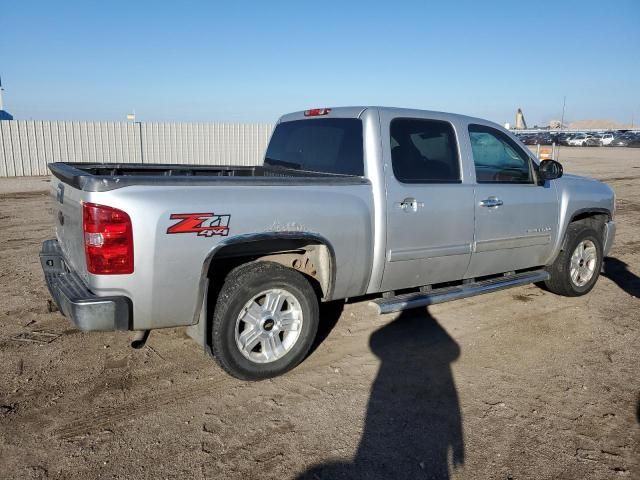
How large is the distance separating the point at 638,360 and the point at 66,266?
465 cm

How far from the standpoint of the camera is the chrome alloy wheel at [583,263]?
6023 millimetres

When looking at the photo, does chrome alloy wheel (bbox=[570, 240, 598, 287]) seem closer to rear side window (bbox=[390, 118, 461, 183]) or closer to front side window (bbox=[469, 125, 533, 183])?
front side window (bbox=[469, 125, 533, 183])

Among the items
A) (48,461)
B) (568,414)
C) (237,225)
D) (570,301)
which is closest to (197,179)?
(237,225)

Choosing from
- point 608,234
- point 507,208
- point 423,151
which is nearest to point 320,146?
point 423,151

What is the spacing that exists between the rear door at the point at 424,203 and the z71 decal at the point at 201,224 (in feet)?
4.61

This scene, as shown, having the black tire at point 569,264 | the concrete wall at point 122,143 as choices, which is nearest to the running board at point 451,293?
the black tire at point 569,264

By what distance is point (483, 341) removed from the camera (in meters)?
4.81

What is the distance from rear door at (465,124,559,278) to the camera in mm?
4973

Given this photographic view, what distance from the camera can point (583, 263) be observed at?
6133 millimetres

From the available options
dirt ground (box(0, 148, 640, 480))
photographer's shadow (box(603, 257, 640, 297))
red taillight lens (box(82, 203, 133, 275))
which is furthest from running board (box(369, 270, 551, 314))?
red taillight lens (box(82, 203, 133, 275))

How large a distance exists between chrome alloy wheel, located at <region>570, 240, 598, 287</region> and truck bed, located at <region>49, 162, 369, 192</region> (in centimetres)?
317

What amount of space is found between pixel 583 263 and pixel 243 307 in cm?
427

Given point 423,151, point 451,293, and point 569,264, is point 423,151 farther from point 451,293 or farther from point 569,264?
point 569,264

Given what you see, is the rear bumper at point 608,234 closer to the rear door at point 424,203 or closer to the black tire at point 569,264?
the black tire at point 569,264
